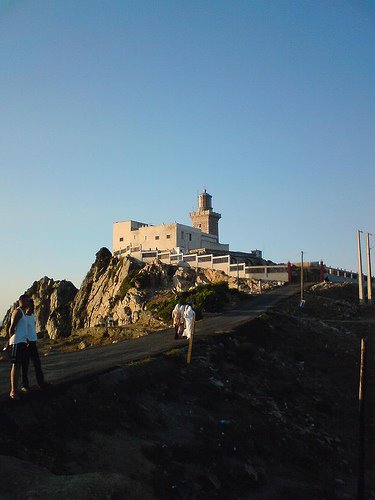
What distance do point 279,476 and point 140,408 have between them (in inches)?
137

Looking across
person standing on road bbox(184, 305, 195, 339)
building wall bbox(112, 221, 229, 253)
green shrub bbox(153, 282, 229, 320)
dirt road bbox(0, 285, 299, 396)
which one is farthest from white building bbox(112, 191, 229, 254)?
person standing on road bbox(184, 305, 195, 339)

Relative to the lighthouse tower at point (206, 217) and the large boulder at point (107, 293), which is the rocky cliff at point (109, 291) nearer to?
the large boulder at point (107, 293)

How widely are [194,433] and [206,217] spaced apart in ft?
272

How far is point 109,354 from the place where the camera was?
752 inches

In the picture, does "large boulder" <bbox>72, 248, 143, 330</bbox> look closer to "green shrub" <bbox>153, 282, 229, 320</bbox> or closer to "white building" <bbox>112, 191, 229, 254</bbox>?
"white building" <bbox>112, 191, 229, 254</bbox>

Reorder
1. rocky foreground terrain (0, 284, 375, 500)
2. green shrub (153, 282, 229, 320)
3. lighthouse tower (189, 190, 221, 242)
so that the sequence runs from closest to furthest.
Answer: rocky foreground terrain (0, 284, 375, 500) < green shrub (153, 282, 229, 320) < lighthouse tower (189, 190, 221, 242)

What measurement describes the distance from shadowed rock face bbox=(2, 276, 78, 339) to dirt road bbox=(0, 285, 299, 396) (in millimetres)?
34268

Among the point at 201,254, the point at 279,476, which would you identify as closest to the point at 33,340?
the point at 279,476

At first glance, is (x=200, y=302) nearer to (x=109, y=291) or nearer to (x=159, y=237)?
(x=109, y=291)

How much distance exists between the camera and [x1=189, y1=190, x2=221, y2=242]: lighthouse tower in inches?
3698

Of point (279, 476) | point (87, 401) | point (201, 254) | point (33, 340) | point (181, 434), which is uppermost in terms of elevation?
point (201, 254)

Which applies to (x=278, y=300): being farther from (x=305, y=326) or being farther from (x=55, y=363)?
(x=55, y=363)

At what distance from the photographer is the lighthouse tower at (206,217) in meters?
93.9

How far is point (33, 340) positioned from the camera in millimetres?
10742
